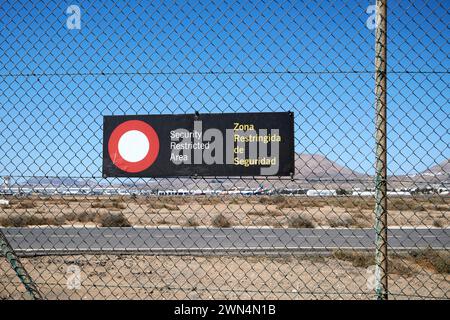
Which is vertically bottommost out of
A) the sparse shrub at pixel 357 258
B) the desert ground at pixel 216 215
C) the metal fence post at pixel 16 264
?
the desert ground at pixel 216 215

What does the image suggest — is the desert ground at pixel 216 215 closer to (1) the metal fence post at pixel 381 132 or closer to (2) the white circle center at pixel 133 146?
(1) the metal fence post at pixel 381 132

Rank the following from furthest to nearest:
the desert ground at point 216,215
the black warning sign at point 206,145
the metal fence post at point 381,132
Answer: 1. the desert ground at point 216,215
2. the black warning sign at point 206,145
3. the metal fence post at point 381,132

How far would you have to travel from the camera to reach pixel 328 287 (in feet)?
23.6

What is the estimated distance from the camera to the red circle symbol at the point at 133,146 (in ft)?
10.3

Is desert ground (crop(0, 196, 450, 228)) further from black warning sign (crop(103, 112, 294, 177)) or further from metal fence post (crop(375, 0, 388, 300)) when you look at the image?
black warning sign (crop(103, 112, 294, 177))

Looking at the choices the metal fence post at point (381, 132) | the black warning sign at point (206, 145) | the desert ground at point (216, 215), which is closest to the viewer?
the metal fence post at point (381, 132)

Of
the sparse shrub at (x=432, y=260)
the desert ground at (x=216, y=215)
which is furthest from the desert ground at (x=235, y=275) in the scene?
the desert ground at (x=216, y=215)

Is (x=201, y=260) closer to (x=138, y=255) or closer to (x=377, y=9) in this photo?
(x=138, y=255)

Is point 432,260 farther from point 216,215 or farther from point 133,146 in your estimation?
point 216,215

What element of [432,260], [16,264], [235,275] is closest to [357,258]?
[432,260]

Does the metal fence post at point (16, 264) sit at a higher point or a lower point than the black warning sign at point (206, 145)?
lower

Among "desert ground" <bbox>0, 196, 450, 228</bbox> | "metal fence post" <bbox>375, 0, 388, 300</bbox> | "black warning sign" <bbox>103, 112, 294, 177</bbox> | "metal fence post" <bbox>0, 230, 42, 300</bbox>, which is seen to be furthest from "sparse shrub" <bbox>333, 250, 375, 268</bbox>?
"metal fence post" <bbox>0, 230, 42, 300</bbox>

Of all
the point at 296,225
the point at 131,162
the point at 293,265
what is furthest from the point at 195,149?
the point at 296,225

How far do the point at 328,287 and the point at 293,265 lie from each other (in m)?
1.86
